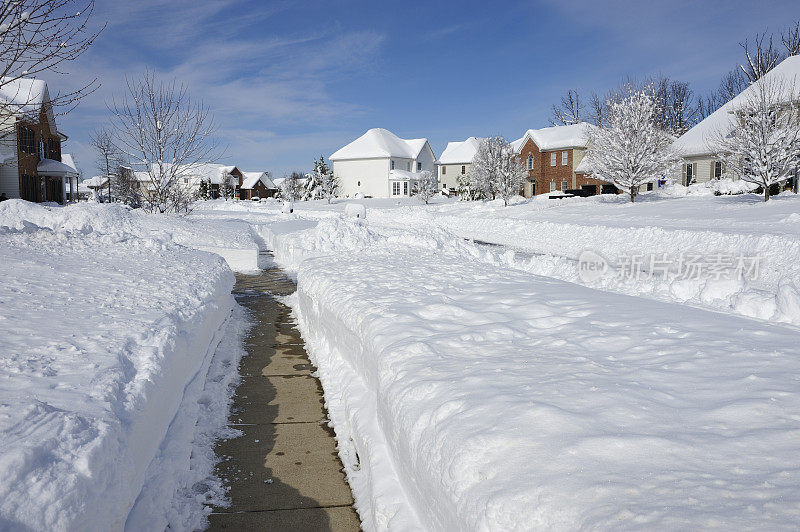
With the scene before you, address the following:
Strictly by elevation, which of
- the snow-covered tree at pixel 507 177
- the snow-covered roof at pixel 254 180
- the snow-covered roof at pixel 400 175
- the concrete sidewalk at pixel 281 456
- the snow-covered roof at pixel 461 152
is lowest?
the concrete sidewalk at pixel 281 456

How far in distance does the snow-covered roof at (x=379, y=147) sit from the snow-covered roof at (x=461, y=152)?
371 cm

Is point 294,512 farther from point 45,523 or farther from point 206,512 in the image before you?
point 45,523

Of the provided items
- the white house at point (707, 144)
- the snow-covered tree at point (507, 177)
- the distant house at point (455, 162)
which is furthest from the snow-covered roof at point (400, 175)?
the white house at point (707, 144)

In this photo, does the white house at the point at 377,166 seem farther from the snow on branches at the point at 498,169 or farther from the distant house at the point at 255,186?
the distant house at the point at 255,186

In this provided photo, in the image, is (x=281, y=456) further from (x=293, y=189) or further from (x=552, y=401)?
(x=293, y=189)

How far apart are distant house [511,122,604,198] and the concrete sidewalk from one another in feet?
138

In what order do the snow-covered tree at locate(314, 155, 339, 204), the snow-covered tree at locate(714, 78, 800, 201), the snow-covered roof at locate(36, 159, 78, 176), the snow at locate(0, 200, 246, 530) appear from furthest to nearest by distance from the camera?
the snow-covered tree at locate(314, 155, 339, 204) < the snow-covered roof at locate(36, 159, 78, 176) < the snow-covered tree at locate(714, 78, 800, 201) < the snow at locate(0, 200, 246, 530)

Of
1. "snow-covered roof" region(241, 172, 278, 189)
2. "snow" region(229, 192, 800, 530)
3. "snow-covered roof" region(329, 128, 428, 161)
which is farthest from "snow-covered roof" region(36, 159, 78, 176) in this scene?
"snow-covered roof" region(241, 172, 278, 189)

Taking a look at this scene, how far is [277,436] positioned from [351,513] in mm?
1348

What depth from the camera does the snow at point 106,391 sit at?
2.63 m

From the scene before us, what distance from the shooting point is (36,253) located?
8180 millimetres

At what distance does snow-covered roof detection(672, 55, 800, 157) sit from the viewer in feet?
91.0

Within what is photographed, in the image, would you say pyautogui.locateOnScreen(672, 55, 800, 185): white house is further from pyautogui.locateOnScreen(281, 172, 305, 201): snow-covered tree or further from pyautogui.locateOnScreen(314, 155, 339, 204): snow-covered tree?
pyautogui.locateOnScreen(281, 172, 305, 201): snow-covered tree

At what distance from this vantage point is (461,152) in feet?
221
